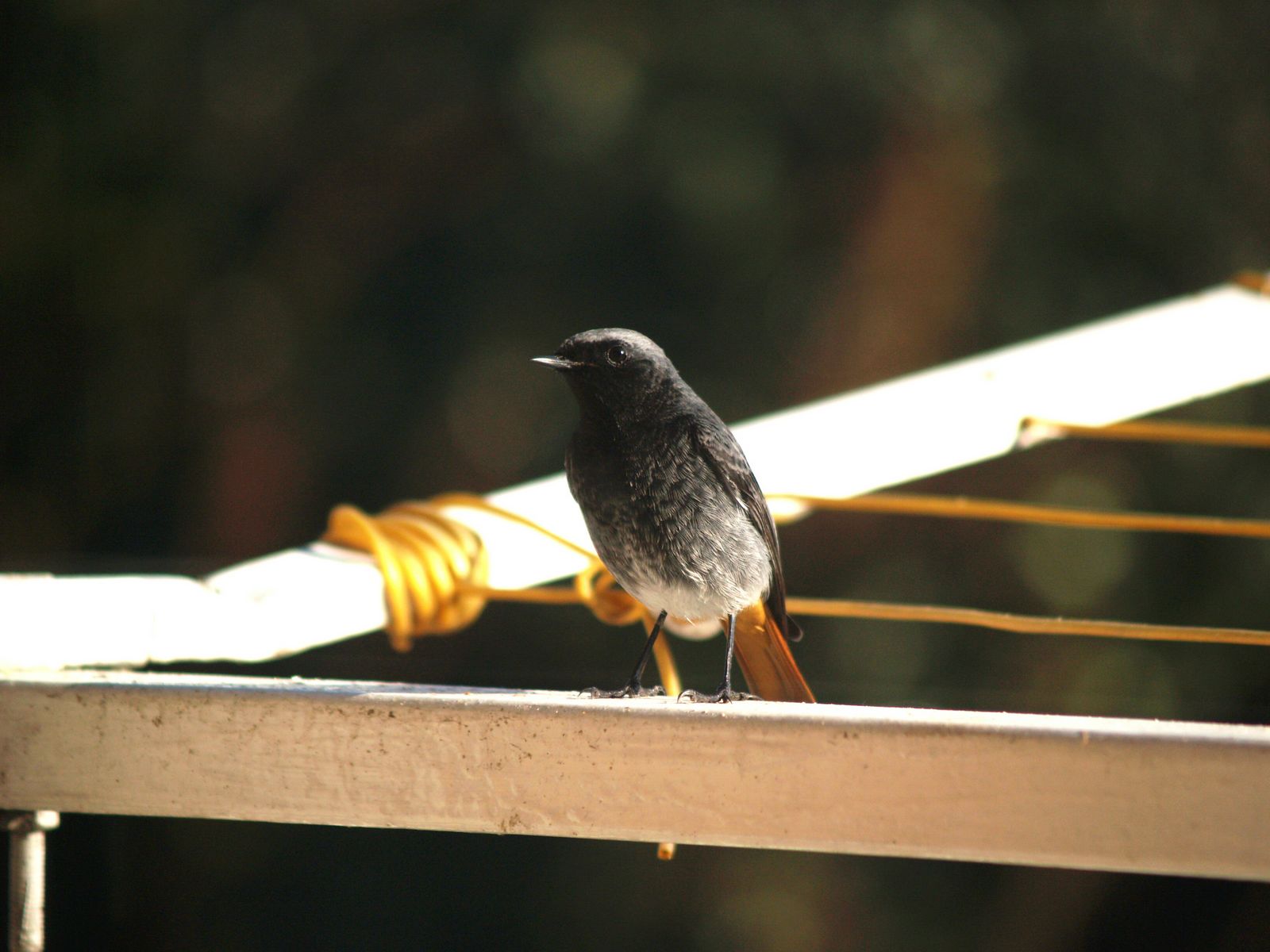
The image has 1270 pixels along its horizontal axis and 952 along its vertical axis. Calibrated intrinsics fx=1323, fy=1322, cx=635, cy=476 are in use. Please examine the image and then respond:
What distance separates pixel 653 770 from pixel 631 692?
0.70 meters

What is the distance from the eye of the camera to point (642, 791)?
1297mm

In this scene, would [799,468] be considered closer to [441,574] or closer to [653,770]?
[441,574]

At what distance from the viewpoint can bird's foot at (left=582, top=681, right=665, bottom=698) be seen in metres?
1.85

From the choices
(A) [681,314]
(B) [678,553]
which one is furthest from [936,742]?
(A) [681,314]

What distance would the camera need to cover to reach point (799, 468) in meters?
2.54

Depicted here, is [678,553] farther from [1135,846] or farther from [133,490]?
[133,490]

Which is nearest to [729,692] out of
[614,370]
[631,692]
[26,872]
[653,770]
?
[631,692]

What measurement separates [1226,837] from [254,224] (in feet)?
18.8

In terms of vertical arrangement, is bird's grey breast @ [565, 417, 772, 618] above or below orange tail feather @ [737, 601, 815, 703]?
above

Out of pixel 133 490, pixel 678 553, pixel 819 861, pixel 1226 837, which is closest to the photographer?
pixel 1226 837

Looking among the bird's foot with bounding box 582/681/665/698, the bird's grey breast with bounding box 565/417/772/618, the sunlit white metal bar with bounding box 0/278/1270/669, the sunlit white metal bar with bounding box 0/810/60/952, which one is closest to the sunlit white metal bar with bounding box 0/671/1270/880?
the sunlit white metal bar with bounding box 0/810/60/952

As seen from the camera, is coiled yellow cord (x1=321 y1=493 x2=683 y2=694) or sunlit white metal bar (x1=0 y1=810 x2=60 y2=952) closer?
sunlit white metal bar (x1=0 y1=810 x2=60 y2=952)

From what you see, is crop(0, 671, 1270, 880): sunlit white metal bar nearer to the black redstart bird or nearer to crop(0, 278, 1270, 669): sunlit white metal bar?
crop(0, 278, 1270, 669): sunlit white metal bar

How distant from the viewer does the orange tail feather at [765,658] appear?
2.13 meters
